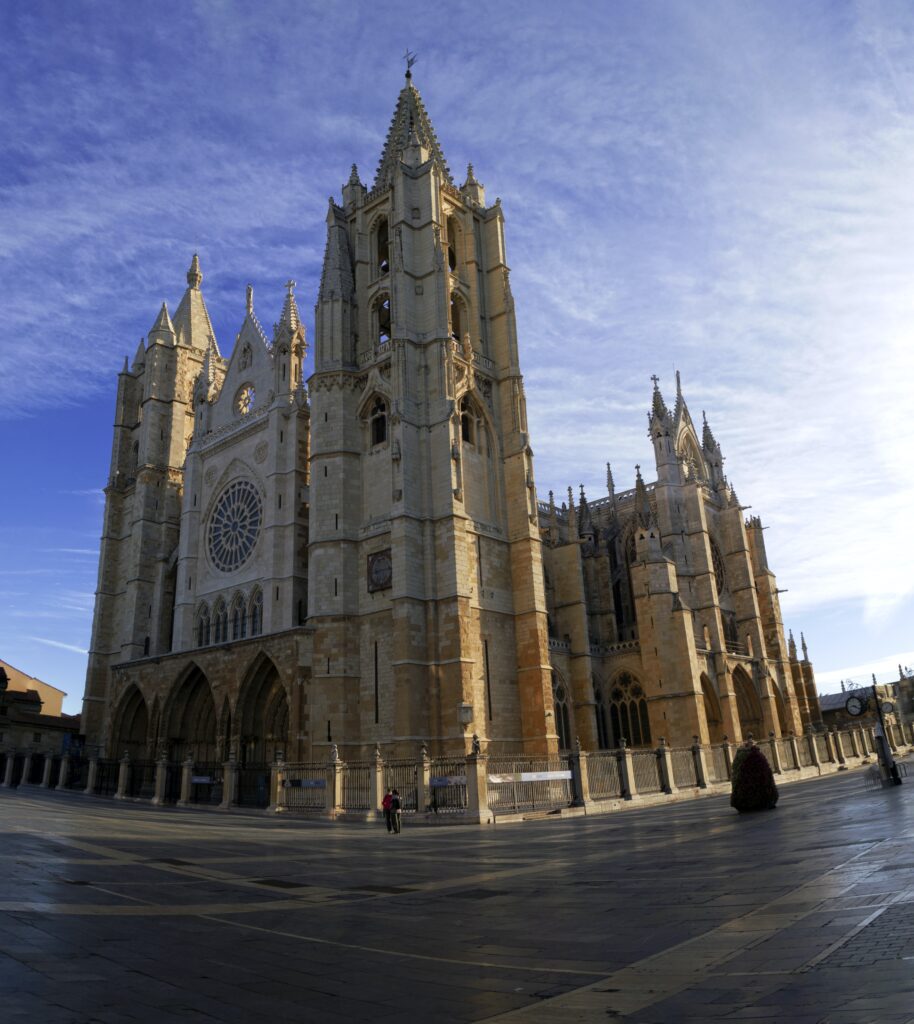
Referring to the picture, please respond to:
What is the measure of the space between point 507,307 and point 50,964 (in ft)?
118

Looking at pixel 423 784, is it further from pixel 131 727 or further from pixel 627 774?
pixel 131 727

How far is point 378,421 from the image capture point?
118 ft

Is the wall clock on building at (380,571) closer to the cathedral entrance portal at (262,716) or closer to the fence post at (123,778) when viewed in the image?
the cathedral entrance portal at (262,716)

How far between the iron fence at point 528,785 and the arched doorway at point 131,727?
2505cm

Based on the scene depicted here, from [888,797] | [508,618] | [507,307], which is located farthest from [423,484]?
[888,797]

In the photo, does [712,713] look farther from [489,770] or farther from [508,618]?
[489,770]

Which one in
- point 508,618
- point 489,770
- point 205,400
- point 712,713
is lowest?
point 489,770

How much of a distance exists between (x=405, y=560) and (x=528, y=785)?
10.5m

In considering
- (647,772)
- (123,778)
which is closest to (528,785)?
(647,772)

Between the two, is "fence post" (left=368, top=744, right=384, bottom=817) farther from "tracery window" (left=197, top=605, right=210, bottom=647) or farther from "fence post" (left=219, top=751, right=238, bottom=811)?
"tracery window" (left=197, top=605, right=210, bottom=647)

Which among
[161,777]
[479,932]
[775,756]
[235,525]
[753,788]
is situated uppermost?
[235,525]

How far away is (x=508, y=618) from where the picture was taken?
34.0 metres

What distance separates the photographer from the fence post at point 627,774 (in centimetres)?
2502

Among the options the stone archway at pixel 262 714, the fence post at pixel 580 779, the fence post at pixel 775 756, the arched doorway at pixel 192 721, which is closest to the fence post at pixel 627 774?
the fence post at pixel 580 779
